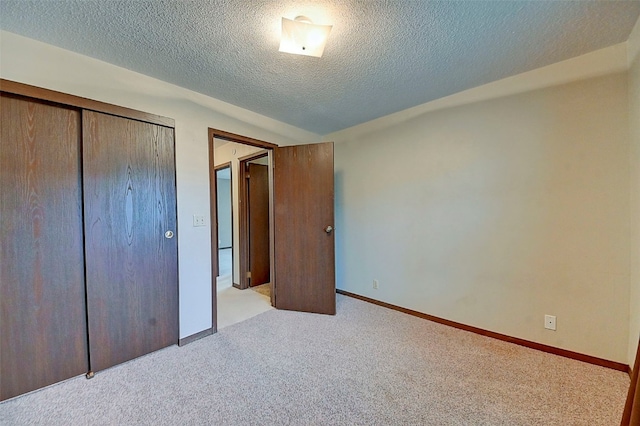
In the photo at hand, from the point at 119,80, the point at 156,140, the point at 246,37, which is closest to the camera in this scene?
the point at 246,37

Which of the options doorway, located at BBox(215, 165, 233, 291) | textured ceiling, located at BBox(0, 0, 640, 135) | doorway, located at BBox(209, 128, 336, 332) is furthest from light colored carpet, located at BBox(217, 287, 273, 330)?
textured ceiling, located at BBox(0, 0, 640, 135)

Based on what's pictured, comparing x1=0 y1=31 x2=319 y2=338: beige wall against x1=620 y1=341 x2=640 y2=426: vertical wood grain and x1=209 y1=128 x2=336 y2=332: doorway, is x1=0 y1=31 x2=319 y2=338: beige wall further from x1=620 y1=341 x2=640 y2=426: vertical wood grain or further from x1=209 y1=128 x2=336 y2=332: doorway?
x1=620 y1=341 x2=640 y2=426: vertical wood grain

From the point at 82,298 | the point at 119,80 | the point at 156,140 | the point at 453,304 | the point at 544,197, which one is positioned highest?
the point at 119,80

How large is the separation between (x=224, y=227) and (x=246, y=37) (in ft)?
24.0

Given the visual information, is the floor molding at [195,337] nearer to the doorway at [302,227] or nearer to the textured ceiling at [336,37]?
the doorway at [302,227]

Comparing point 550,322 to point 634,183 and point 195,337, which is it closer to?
point 634,183

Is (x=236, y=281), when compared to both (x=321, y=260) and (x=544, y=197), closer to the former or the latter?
(x=321, y=260)

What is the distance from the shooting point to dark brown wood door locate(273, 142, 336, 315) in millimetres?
2904

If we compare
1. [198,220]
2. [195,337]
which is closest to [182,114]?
[198,220]

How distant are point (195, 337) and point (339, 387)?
143 cm

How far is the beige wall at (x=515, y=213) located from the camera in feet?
5.94

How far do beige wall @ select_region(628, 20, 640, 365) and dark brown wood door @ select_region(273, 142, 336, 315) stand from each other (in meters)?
2.28

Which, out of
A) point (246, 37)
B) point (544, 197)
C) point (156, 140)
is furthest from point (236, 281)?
point (544, 197)

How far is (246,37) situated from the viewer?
1632 mm
